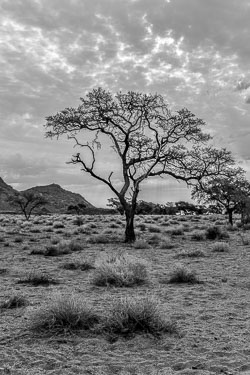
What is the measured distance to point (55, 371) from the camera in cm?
463

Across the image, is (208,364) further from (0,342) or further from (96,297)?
(96,297)

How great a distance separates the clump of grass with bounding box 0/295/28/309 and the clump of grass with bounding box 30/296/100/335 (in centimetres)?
158

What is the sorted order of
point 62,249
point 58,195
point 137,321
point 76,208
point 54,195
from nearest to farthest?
1. point 137,321
2. point 62,249
3. point 76,208
4. point 54,195
5. point 58,195

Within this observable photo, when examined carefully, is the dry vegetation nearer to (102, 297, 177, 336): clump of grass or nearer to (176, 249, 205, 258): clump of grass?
(102, 297, 177, 336): clump of grass

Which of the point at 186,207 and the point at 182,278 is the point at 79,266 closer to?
the point at 182,278

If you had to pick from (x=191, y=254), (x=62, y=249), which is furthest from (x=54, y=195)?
(x=191, y=254)

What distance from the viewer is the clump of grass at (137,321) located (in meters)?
6.06

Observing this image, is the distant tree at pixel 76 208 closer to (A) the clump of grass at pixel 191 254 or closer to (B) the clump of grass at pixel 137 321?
(A) the clump of grass at pixel 191 254

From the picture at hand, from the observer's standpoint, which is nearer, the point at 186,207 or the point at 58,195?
the point at 186,207

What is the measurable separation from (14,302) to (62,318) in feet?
A: 6.53

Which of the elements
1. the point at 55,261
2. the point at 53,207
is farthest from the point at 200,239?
the point at 53,207

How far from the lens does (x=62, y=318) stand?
623 cm

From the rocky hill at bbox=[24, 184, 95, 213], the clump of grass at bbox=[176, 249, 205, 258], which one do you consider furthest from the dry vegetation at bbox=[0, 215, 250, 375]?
the rocky hill at bbox=[24, 184, 95, 213]

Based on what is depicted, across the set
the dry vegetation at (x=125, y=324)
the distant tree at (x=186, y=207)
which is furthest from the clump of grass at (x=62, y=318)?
the distant tree at (x=186, y=207)
